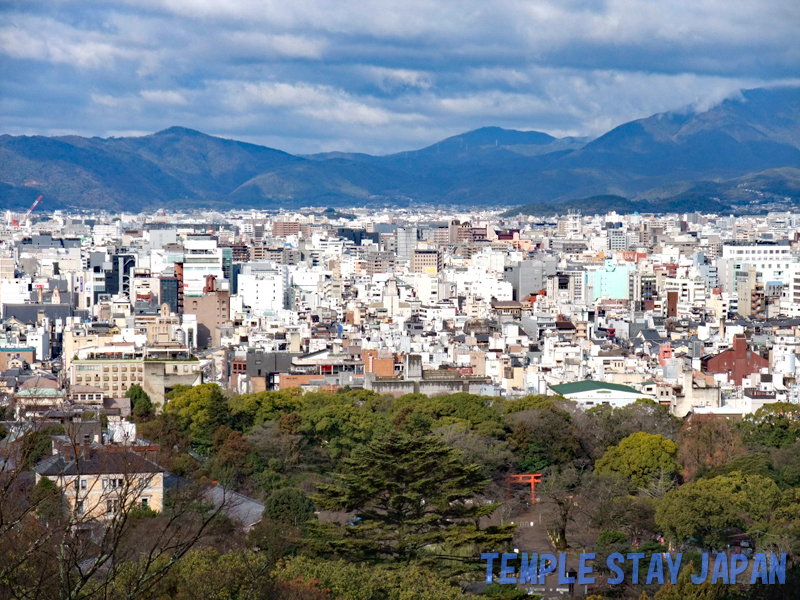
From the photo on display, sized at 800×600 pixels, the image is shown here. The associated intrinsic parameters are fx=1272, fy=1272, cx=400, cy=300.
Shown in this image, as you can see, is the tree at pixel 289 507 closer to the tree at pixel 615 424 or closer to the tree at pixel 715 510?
the tree at pixel 715 510

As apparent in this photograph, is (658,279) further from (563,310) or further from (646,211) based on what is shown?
(646,211)

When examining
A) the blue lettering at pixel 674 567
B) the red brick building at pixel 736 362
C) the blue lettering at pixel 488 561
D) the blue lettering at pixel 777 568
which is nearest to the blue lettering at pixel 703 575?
the blue lettering at pixel 674 567

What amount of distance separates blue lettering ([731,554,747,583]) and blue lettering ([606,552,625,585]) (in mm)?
1221

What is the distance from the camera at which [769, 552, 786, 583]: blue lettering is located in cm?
1343

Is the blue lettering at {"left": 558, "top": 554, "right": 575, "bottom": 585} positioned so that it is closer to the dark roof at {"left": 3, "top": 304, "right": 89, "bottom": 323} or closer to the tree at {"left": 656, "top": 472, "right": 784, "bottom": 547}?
the tree at {"left": 656, "top": 472, "right": 784, "bottom": 547}

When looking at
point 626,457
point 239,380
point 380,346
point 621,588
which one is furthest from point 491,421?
point 380,346

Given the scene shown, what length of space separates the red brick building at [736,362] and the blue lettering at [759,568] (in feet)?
56.4

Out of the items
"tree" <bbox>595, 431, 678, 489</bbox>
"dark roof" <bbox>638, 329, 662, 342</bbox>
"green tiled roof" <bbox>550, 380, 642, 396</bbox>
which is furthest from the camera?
"dark roof" <bbox>638, 329, 662, 342</bbox>

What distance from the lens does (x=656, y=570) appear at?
1416 cm

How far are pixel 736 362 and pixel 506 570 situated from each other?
19.3 meters

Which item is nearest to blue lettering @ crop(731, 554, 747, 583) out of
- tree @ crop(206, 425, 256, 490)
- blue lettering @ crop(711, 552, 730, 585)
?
blue lettering @ crop(711, 552, 730, 585)

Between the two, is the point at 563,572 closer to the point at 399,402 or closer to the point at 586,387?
the point at 399,402

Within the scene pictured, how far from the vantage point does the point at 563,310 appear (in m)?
49.6

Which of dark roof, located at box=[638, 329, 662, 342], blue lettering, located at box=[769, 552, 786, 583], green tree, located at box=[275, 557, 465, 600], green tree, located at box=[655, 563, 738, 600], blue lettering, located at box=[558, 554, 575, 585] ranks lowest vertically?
blue lettering, located at box=[558, 554, 575, 585]
